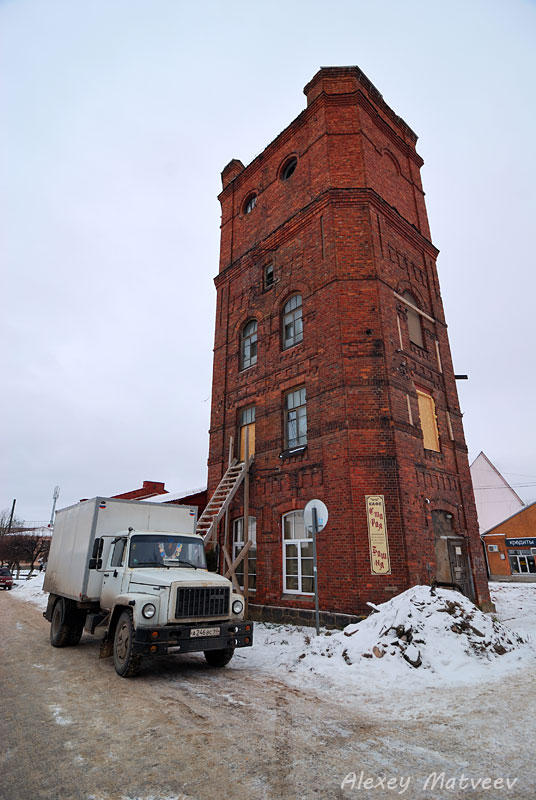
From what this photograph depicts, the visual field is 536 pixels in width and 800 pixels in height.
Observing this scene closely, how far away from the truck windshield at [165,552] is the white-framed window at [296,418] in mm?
5388

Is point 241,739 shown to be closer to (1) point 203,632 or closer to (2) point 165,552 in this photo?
(1) point 203,632

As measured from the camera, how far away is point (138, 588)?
7203mm

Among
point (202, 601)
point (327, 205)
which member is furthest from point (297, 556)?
point (327, 205)

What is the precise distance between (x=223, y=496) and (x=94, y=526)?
19.5 ft

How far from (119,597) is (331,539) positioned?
5.63 metres

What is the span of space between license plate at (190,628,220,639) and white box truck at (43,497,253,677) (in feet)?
0.04

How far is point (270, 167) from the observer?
59.3 ft

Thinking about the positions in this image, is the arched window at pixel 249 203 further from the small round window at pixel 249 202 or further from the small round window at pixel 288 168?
the small round window at pixel 288 168

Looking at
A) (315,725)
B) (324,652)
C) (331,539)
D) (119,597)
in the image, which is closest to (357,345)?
(331,539)

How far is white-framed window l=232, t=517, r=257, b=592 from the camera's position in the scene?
13.6 m

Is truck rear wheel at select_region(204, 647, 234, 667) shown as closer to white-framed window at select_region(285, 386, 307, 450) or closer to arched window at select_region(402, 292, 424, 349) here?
white-framed window at select_region(285, 386, 307, 450)

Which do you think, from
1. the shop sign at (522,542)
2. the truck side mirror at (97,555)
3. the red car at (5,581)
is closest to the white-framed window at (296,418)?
the truck side mirror at (97,555)

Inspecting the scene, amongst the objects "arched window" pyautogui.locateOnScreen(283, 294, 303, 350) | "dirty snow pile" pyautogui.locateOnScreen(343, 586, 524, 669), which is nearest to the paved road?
"dirty snow pile" pyautogui.locateOnScreen(343, 586, 524, 669)

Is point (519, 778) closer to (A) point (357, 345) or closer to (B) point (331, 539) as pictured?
(B) point (331, 539)
